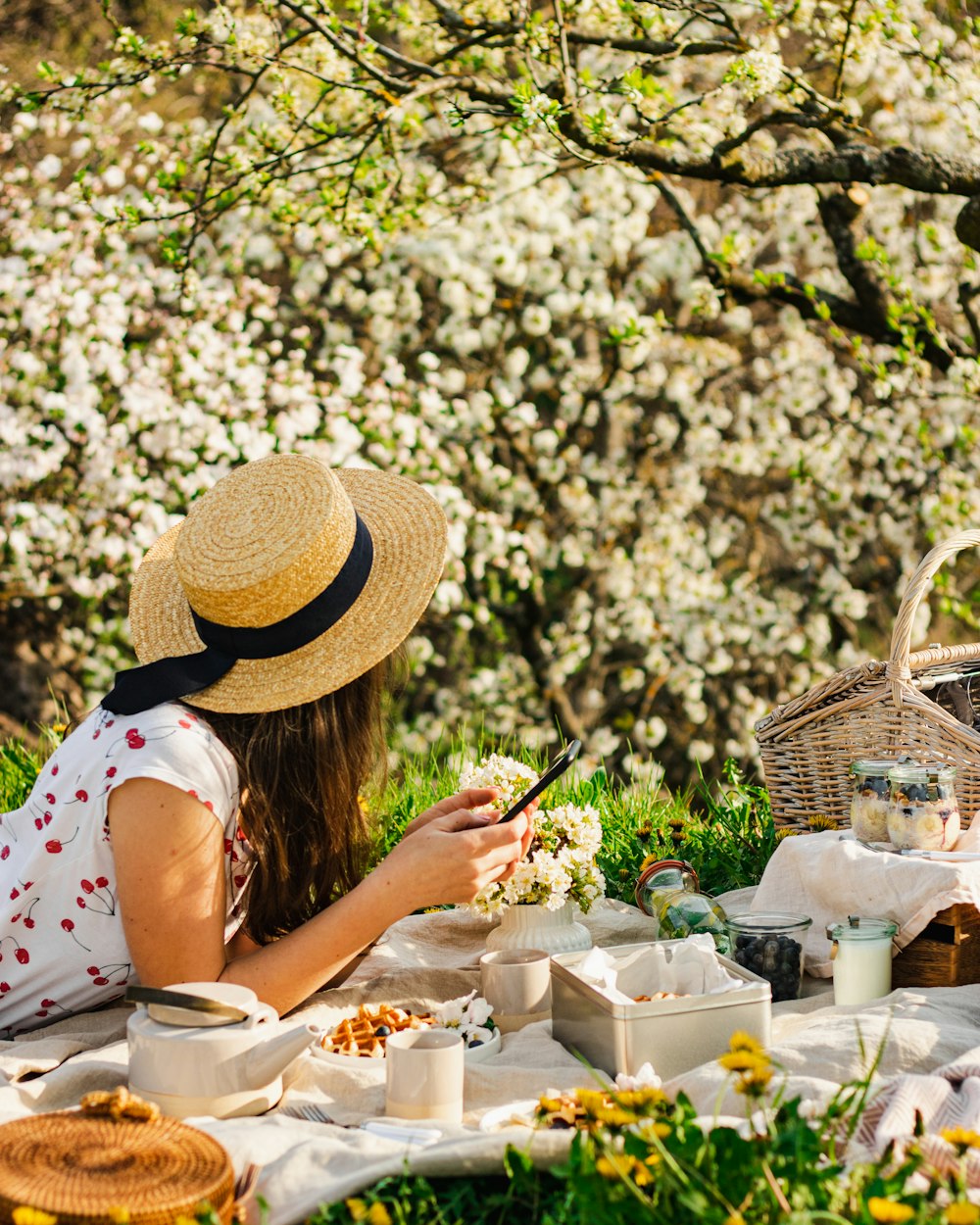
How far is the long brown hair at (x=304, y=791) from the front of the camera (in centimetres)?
196

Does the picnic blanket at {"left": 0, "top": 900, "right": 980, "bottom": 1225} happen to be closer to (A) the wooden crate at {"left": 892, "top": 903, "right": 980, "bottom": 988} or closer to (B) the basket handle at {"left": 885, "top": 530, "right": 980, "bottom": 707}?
(A) the wooden crate at {"left": 892, "top": 903, "right": 980, "bottom": 988}

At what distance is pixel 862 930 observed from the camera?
1.99 metres

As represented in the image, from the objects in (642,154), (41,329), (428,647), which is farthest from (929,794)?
(41,329)

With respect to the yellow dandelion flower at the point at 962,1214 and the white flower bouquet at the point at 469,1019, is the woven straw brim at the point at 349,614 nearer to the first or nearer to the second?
the white flower bouquet at the point at 469,1019

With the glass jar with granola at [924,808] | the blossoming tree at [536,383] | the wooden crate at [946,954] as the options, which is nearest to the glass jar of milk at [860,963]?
the wooden crate at [946,954]

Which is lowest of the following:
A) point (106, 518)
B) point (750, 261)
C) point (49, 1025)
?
point (49, 1025)

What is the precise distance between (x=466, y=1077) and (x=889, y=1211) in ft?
2.49

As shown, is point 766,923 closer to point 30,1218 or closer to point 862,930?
point 862,930

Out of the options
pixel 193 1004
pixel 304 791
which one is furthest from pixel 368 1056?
pixel 304 791

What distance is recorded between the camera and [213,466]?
16.3ft

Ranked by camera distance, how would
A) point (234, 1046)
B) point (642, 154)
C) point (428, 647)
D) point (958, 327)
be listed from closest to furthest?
point (234, 1046)
point (642, 154)
point (428, 647)
point (958, 327)

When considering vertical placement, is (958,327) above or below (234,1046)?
above

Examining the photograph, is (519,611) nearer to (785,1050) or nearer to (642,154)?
(642,154)

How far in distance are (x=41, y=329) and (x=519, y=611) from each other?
226 cm
